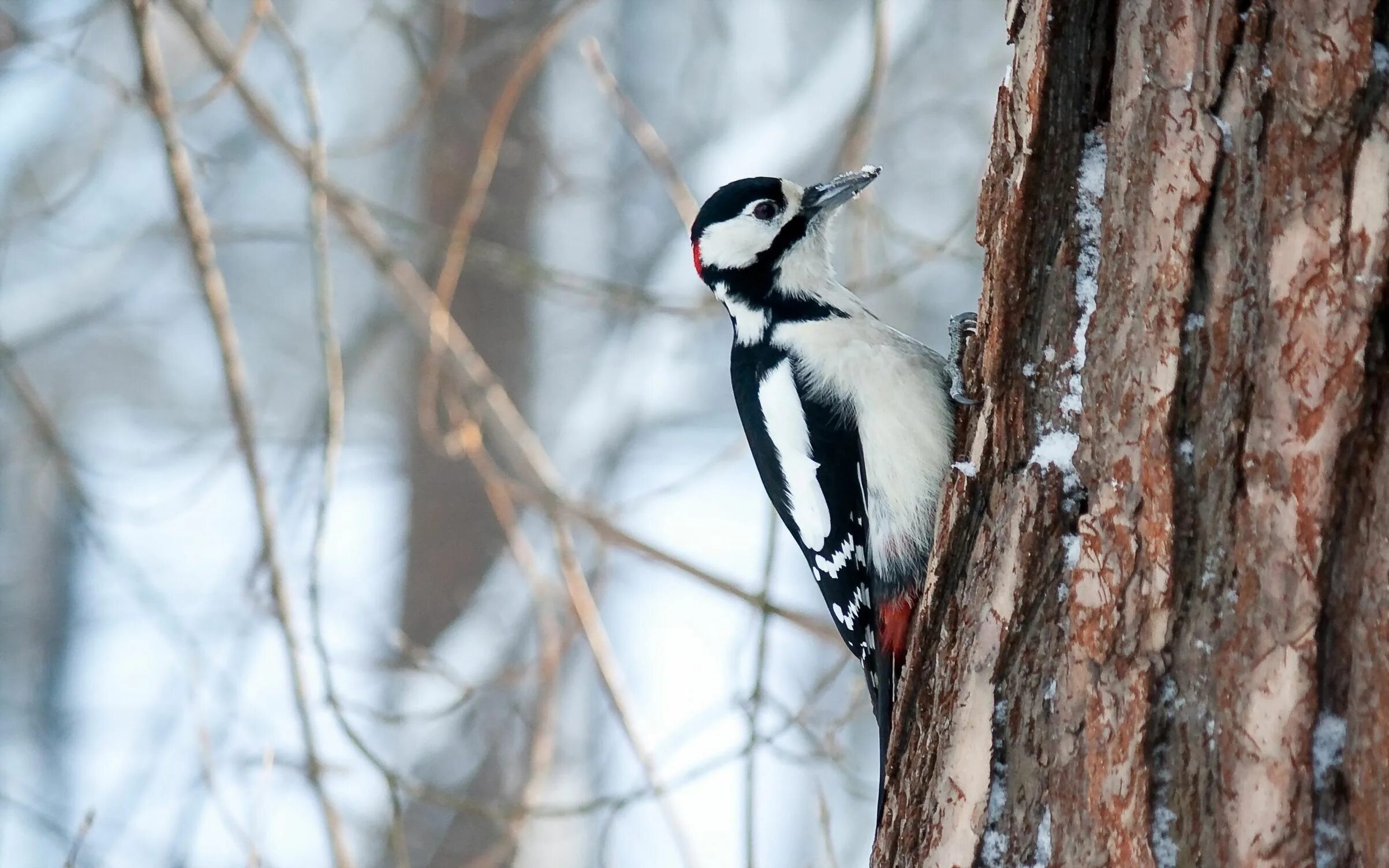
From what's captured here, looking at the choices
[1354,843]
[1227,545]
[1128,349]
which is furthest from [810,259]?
[1354,843]

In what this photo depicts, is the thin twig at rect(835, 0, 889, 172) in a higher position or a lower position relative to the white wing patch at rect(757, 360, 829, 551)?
higher

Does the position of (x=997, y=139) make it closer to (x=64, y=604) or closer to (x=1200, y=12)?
(x=1200, y=12)

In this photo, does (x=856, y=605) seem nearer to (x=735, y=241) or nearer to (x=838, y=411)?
(x=838, y=411)

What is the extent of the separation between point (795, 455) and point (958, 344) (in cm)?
39

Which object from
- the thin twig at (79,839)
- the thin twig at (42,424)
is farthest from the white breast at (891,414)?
the thin twig at (42,424)

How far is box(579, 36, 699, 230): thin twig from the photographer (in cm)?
295

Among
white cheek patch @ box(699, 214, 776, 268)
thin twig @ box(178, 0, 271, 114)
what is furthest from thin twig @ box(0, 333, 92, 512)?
white cheek patch @ box(699, 214, 776, 268)

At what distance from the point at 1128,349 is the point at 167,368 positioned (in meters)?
8.39

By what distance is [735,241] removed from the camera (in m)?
2.88

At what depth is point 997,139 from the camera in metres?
1.73

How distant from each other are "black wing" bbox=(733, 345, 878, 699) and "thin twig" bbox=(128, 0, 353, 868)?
122 cm

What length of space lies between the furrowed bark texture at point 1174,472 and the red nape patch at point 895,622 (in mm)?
516

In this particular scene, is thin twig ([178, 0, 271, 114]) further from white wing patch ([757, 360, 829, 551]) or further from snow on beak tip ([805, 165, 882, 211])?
white wing patch ([757, 360, 829, 551])

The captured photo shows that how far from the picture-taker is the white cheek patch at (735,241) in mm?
2850
